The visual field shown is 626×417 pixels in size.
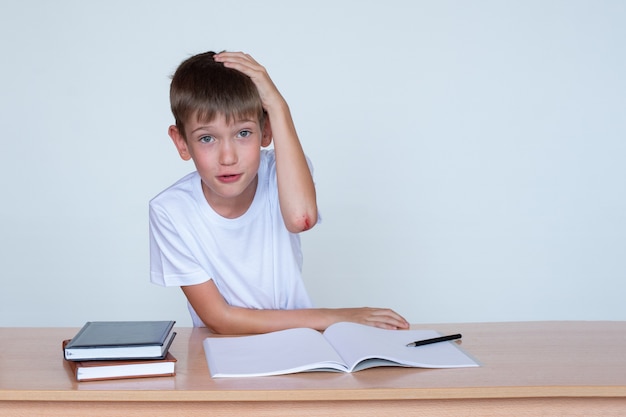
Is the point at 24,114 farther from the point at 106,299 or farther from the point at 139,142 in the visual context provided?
the point at 106,299

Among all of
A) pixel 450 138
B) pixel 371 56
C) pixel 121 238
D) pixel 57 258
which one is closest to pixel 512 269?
pixel 450 138

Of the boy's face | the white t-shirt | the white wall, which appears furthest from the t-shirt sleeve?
the white wall

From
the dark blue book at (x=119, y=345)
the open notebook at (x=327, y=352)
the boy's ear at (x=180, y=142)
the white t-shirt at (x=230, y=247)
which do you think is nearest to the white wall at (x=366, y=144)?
the white t-shirt at (x=230, y=247)

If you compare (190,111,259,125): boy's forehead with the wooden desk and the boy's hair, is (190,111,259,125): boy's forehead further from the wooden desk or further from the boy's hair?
the wooden desk

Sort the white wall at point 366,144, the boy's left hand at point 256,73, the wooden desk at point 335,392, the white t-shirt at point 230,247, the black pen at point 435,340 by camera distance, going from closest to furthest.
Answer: the wooden desk at point 335,392 → the black pen at point 435,340 → the boy's left hand at point 256,73 → the white t-shirt at point 230,247 → the white wall at point 366,144

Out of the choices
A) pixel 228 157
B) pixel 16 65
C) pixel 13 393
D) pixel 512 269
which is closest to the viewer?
pixel 13 393

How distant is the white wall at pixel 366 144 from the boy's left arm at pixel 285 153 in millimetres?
1845

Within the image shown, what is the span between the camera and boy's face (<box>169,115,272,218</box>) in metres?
1.99

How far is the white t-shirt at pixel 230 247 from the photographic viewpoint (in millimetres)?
2080

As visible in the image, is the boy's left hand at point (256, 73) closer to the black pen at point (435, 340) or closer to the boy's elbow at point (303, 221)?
the boy's elbow at point (303, 221)

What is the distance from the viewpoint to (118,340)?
5.22 feet

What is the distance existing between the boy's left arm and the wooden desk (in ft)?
1.89

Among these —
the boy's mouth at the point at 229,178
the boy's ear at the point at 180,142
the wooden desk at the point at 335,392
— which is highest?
the boy's ear at the point at 180,142

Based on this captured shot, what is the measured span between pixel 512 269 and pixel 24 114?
8.47 feet
